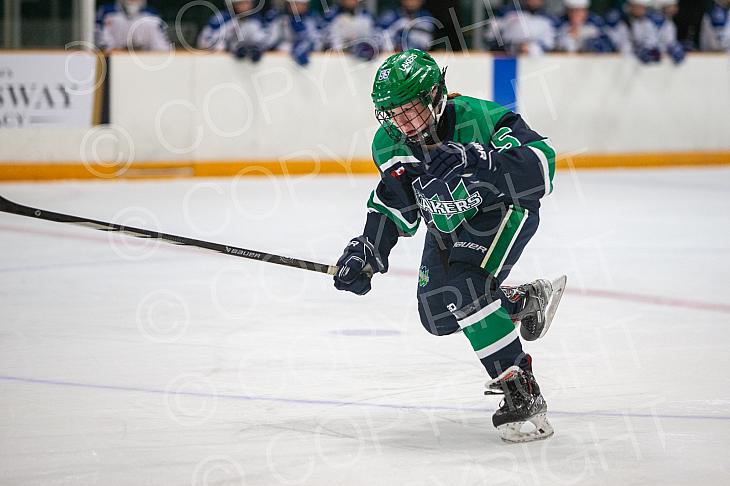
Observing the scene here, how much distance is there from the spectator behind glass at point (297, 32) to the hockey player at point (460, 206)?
22.5ft

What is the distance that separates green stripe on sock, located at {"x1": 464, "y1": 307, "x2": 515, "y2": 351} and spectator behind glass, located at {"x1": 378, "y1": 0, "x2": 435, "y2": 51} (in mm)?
7884

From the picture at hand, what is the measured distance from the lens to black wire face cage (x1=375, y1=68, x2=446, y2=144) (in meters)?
3.17

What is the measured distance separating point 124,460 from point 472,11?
32.7ft

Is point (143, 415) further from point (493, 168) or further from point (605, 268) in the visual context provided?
point (605, 268)

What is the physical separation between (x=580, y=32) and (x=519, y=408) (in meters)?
9.21

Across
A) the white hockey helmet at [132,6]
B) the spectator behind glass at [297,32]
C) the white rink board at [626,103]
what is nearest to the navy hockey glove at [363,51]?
the spectator behind glass at [297,32]

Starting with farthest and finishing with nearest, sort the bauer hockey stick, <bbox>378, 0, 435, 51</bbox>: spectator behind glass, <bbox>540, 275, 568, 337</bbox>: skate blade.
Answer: <bbox>378, 0, 435, 51</bbox>: spectator behind glass → <bbox>540, 275, 568, 337</bbox>: skate blade → the bauer hockey stick

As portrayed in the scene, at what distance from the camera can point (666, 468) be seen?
9.87 feet

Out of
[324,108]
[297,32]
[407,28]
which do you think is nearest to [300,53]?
[297,32]

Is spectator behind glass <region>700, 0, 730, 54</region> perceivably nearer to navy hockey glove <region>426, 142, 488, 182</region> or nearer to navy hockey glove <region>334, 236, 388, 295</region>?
navy hockey glove <region>334, 236, 388, 295</region>

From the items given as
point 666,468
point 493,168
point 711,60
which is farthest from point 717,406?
point 711,60

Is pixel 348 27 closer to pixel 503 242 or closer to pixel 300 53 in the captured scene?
pixel 300 53

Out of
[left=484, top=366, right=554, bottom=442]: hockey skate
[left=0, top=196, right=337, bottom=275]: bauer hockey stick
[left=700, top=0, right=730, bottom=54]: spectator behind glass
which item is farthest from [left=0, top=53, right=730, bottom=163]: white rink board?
[left=484, top=366, right=554, bottom=442]: hockey skate

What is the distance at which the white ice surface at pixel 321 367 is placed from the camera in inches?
120
